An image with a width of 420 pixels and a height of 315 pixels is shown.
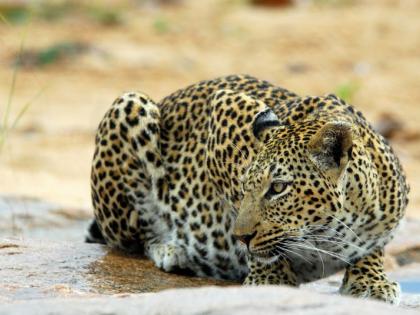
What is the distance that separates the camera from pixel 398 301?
696 centimetres

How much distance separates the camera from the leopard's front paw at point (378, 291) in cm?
691

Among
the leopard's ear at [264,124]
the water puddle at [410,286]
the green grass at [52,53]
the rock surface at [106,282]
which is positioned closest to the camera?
the rock surface at [106,282]

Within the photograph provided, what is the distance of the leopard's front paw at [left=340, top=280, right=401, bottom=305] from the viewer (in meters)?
6.91

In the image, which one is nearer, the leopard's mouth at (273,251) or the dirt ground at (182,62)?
the leopard's mouth at (273,251)

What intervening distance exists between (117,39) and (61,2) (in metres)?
3.18

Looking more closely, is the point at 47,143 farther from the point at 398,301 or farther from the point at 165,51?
the point at 398,301

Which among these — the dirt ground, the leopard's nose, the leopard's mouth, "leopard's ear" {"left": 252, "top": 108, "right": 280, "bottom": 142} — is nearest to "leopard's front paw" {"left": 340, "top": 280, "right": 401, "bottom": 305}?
the leopard's mouth

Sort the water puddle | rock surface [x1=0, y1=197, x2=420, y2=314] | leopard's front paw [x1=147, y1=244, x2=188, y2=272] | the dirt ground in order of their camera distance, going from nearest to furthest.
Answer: rock surface [x1=0, y1=197, x2=420, y2=314], leopard's front paw [x1=147, y1=244, x2=188, y2=272], the water puddle, the dirt ground

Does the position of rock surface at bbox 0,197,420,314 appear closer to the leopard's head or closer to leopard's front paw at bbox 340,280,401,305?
leopard's front paw at bbox 340,280,401,305

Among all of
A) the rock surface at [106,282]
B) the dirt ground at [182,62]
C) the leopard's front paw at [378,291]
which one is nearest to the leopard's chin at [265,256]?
the rock surface at [106,282]

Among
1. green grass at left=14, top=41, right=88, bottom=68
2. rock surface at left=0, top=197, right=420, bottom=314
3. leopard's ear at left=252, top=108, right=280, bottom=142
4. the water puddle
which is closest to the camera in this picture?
rock surface at left=0, top=197, right=420, bottom=314

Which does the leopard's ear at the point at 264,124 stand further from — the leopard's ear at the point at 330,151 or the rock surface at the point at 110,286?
the rock surface at the point at 110,286

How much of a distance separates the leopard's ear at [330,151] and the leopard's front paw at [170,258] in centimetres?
154

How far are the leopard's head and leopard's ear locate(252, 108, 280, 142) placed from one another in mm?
403
